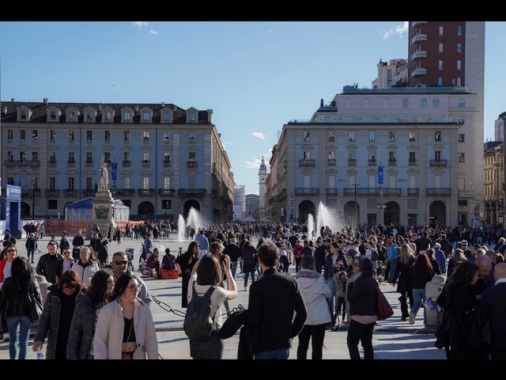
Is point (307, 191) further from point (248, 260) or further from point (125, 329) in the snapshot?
point (125, 329)

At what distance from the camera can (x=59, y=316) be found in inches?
264

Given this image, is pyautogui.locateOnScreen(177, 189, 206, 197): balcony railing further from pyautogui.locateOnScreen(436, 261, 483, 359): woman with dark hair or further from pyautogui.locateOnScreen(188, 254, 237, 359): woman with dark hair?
pyautogui.locateOnScreen(188, 254, 237, 359): woman with dark hair

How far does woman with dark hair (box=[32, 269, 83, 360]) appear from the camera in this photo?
665 cm

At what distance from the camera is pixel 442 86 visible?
81.0 m

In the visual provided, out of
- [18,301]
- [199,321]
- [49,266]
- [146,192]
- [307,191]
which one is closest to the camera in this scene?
[199,321]

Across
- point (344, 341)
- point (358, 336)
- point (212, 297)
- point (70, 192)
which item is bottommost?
point (344, 341)

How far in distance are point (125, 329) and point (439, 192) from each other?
72649mm

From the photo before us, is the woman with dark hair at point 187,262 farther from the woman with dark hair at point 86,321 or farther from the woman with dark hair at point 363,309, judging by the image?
the woman with dark hair at point 86,321

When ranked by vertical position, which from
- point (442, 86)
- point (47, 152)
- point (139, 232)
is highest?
point (442, 86)

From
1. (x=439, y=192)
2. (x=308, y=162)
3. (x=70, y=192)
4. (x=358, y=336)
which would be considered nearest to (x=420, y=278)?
(x=358, y=336)

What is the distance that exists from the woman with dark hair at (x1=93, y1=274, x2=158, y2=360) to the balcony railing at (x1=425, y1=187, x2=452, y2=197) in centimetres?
7211
